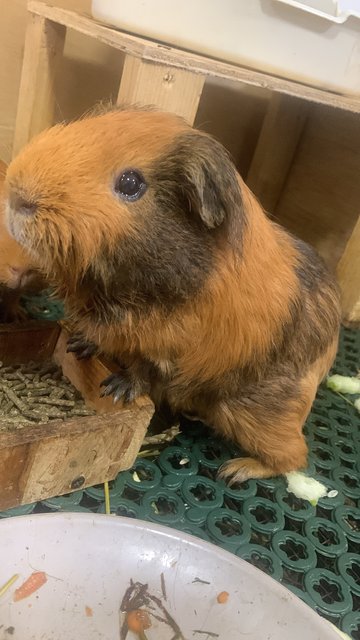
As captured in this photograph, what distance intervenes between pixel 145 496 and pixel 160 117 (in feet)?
2.58

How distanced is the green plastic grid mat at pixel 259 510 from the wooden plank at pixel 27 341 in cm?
37

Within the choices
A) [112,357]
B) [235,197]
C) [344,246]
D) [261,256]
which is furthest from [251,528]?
[344,246]

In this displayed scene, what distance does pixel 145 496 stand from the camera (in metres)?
1.32

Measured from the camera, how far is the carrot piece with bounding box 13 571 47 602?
3.08 feet

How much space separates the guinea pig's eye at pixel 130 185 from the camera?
983mm

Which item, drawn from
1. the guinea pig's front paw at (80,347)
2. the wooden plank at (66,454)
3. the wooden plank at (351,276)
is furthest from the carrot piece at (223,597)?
the wooden plank at (351,276)

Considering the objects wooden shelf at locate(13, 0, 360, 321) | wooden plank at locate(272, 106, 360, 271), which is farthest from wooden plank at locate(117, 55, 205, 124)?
wooden plank at locate(272, 106, 360, 271)

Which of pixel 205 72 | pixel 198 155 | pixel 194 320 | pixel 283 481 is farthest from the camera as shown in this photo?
pixel 283 481

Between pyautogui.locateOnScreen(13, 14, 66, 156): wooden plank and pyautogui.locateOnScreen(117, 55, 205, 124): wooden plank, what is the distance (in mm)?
484

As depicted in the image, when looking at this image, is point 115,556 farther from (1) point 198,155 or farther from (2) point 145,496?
(1) point 198,155

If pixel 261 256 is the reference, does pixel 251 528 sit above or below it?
below

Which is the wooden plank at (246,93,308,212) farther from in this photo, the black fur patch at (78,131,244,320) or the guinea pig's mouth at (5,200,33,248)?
the guinea pig's mouth at (5,200,33,248)

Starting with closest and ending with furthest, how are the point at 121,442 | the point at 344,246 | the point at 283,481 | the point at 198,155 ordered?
the point at 198,155 < the point at 121,442 < the point at 283,481 < the point at 344,246

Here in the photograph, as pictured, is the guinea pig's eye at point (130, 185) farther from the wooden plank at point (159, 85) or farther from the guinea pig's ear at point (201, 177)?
the wooden plank at point (159, 85)
